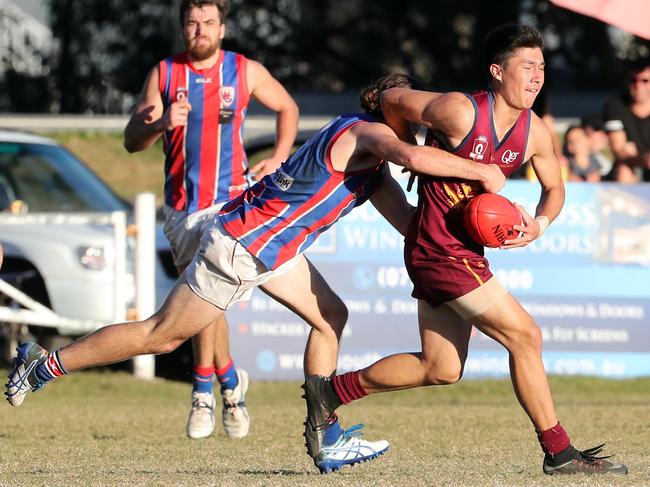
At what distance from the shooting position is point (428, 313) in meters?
6.47

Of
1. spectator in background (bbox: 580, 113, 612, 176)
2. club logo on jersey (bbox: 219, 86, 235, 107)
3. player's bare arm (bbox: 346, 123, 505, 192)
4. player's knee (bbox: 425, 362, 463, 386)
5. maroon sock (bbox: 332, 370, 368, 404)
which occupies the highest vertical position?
club logo on jersey (bbox: 219, 86, 235, 107)

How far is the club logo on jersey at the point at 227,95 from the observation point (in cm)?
819

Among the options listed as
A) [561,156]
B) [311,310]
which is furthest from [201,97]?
[561,156]

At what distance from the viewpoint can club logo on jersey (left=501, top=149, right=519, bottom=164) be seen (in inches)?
247

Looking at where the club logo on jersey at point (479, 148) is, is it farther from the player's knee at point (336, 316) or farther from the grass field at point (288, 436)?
the grass field at point (288, 436)

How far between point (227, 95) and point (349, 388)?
2.25m

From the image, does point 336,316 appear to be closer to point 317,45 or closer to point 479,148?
point 479,148

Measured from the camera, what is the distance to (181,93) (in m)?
8.14

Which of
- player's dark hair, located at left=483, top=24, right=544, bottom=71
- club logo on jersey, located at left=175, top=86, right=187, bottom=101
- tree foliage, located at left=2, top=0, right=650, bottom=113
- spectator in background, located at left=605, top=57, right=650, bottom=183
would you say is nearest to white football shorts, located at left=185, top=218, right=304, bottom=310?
player's dark hair, located at left=483, top=24, right=544, bottom=71

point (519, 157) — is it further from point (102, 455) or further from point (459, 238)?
point (102, 455)

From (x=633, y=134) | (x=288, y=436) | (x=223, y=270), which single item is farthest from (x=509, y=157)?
(x=633, y=134)

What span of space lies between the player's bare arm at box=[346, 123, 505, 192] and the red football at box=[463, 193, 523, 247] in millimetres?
78

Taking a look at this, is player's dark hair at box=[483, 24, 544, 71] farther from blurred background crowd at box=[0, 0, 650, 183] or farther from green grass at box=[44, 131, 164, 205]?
blurred background crowd at box=[0, 0, 650, 183]

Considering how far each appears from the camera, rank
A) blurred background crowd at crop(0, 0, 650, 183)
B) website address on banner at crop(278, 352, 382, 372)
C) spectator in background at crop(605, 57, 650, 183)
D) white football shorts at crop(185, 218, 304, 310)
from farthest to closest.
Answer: blurred background crowd at crop(0, 0, 650, 183) → spectator in background at crop(605, 57, 650, 183) → website address on banner at crop(278, 352, 382, 372) → white football shorts at crop(185, 218, 304, 310)
